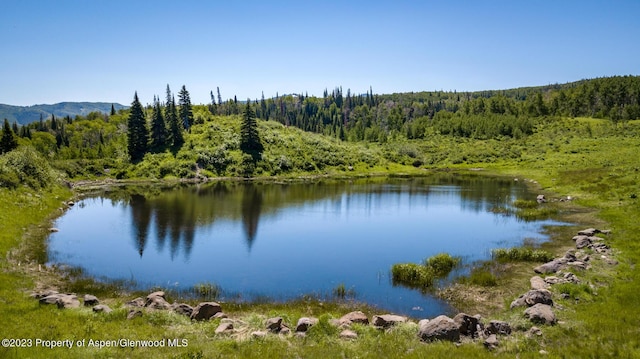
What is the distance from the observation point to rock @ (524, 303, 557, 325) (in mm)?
20692

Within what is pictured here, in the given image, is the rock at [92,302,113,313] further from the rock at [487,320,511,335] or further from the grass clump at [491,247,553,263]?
the grass clump at [491,247,553,263]

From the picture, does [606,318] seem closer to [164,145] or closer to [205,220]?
[205,220]

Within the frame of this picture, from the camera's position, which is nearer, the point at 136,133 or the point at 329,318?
the point at 329,318

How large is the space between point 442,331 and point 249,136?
123407 millimetres

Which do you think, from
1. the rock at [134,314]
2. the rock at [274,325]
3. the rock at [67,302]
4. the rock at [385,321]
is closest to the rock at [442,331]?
the rock at [385,321]

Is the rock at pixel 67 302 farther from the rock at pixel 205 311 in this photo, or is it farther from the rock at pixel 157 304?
the rock at pixel 205 311

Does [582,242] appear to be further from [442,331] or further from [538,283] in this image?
[442,331]

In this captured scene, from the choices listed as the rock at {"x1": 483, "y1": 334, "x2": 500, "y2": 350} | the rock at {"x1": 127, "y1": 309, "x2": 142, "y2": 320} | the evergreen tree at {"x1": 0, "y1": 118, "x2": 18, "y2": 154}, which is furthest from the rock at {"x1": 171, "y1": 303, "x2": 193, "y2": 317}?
the evergreen tree at {"x1": 0, "y1": 118, "x2": 18, "y2": 154}

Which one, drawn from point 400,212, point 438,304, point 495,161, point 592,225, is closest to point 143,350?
point 438,304

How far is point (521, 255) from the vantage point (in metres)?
36.8

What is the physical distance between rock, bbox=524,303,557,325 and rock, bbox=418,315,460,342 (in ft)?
14.8

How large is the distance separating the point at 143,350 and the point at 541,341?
18114 millimetres

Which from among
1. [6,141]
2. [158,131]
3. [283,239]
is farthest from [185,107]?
[283,239]

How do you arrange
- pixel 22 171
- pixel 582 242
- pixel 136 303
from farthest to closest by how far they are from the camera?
pixel 22 171
pixel 582 242
pixel 136 303
